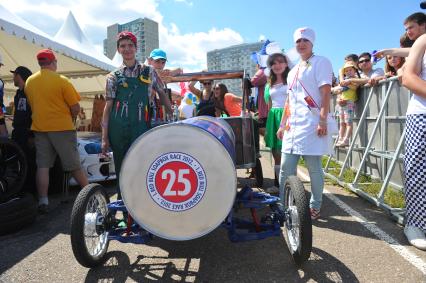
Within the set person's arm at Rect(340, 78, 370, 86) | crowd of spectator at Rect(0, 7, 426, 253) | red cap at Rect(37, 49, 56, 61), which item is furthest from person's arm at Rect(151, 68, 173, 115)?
person's arm at Rect(340, 78, 370, 86)

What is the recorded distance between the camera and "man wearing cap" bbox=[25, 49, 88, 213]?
457 cm

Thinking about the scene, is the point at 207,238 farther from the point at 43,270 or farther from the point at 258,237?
the point at 43,270

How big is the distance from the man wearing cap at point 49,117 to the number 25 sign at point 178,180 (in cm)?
271

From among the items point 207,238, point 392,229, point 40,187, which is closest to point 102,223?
point 207,238

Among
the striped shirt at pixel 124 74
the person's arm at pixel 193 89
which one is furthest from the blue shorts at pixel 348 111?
the striped shirt at pixel 124 74

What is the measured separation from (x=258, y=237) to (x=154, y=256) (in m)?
0.98

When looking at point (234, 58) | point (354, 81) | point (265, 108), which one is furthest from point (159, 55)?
point (234, 58)

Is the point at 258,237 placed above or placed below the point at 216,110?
below

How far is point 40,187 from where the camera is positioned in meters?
4.66

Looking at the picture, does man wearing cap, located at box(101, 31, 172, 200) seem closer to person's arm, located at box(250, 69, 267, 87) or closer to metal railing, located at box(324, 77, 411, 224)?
person's arm, located at box(250, 69, 267, 87)

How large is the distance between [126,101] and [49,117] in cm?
158

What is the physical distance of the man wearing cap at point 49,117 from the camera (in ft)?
15.0

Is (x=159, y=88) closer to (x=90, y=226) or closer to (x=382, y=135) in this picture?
(x=90, y=226)

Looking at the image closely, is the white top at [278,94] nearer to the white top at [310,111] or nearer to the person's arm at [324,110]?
the white top at [310,111]
